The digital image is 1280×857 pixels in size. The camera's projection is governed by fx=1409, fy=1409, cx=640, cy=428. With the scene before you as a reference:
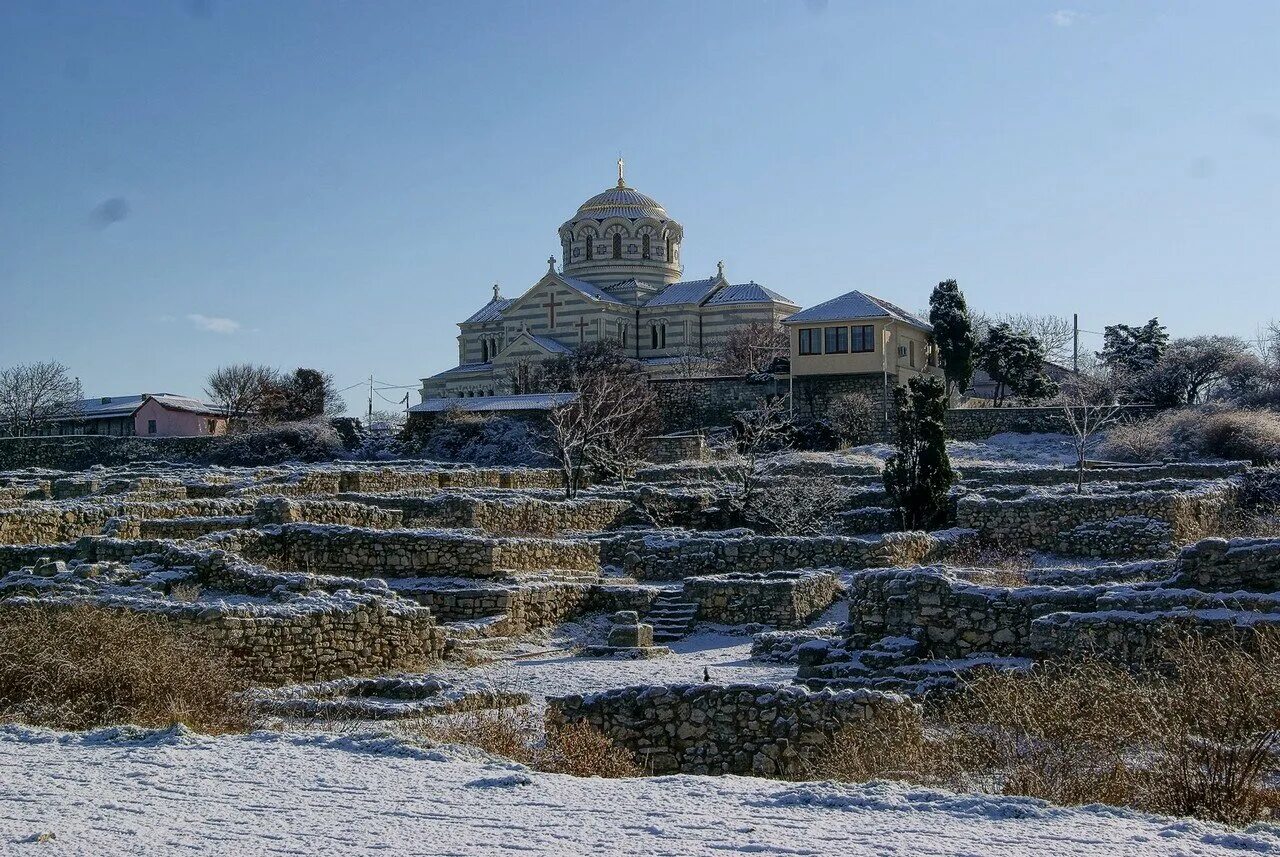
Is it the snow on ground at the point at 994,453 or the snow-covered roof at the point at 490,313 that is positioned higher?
the snow-covered roof at the point at 490,313

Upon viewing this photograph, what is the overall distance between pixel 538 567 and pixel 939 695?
8798 millimetres

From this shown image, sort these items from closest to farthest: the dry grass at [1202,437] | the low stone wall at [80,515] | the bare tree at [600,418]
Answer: the low stone wall at [80,515], the dry grass at [1202,437], the bare tree at [600,418]

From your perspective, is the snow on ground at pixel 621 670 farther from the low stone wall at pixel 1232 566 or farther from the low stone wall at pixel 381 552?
the low stone wall at pixel 1232 566

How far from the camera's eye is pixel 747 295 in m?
73.5

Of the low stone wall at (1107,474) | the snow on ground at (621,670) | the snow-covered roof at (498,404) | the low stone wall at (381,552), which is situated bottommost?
the snow on ground at (621,670)

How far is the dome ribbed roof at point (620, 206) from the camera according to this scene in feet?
258

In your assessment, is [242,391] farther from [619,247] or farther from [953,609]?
[953,609]

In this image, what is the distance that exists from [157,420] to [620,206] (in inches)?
1082

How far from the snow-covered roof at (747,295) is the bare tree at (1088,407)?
21.3 meters

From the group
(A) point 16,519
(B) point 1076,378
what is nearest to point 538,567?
(A) point 16,519

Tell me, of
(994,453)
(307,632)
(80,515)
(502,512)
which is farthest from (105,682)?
(994,453)

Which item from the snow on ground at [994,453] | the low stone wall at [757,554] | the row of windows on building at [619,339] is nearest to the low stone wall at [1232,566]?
the low stone wall at [757,554]

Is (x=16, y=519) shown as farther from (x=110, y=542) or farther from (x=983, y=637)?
(x=983, y=637)

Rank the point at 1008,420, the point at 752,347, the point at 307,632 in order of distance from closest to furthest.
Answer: the point at 307,632
the point at 1008,420
the point at 752,347
